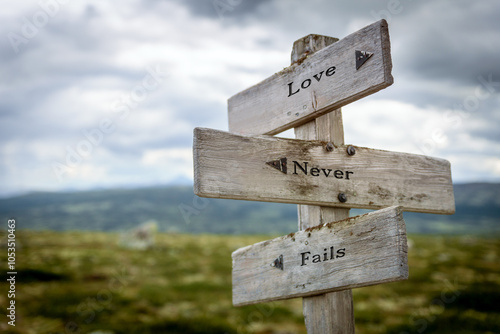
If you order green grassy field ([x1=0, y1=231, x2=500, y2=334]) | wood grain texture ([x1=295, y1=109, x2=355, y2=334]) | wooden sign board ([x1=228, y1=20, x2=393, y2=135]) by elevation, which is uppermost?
wooden sign board ([x1=228, y1=20, x2=393, y2=135])

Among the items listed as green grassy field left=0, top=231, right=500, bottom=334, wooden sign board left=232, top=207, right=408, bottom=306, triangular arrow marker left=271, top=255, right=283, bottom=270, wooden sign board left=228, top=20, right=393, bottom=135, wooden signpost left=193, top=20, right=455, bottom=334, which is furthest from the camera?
green grassy field left=0, top=231, right=500, bottom=334

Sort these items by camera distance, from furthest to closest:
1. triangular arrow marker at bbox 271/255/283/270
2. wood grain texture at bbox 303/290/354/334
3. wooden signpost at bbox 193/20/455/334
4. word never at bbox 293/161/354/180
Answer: triangular arrow marker at bbox 271/255/283/270 < wood grain texture at bbox 303/290/354/334 < word never at bbox 293/161/354/180 < wooden signpost at bbox 193/20/455/334

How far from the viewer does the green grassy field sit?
32.7 ft

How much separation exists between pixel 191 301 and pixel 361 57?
38.5ft

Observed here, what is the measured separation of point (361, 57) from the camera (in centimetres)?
270

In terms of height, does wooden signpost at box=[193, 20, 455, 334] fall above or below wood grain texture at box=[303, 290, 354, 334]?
above

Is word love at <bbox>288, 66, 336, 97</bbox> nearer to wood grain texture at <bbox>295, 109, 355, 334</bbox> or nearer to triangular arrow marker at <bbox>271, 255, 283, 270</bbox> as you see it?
wood grain texture at <bbox>295, 109, 355, 334</bbox>

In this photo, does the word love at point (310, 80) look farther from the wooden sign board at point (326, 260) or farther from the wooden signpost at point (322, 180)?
the wooden sign board at point (326, 260)

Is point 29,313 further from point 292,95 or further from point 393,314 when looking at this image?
point 292,95

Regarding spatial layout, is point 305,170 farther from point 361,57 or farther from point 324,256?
point 361,57

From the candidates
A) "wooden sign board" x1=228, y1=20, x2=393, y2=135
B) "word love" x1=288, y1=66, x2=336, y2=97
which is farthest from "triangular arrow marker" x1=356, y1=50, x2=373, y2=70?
"word love" x1=288, y1=66, x2=336, y2=97

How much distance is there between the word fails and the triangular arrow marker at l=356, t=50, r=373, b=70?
750 millimetres

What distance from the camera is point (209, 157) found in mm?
2477

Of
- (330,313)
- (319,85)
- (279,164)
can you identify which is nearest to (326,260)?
(330,313)
